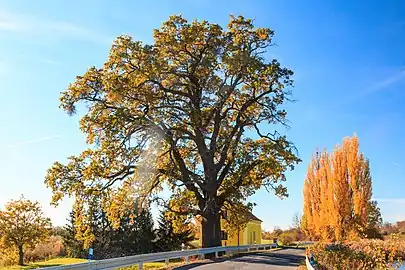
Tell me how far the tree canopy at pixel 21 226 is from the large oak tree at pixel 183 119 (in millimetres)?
17992

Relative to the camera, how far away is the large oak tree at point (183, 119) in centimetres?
2581

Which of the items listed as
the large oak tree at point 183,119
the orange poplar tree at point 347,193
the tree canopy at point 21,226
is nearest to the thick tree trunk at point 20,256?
the tree canopy at point 21,226

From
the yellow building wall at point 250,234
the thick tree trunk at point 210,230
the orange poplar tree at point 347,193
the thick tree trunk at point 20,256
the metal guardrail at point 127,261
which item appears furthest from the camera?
the yellow building wall at point 250,234

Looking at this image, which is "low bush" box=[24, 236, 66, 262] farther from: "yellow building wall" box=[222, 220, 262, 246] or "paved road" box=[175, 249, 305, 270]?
"paved road" box=[175, 249, 305, 270]

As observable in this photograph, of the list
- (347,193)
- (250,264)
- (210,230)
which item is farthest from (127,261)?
(347,193)

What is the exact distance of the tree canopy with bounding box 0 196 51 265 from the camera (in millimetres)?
40875

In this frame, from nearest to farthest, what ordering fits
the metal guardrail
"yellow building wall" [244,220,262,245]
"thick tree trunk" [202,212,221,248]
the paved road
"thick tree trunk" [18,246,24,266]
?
the metal guardrail
the paved road
"thick tree trunk" [202,212,221,248]
"thick tree trunk" [18,246,24,266]
"yellow building wall" [244,220,262,245]

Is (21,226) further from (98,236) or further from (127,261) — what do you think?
(127,261)

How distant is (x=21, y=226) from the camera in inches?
1645

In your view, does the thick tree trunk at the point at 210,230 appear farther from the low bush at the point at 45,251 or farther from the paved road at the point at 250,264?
the low bush at the point at 45,251

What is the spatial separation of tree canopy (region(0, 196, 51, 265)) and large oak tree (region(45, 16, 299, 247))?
17992 millimetres

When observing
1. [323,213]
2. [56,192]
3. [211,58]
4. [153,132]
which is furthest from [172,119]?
[323,213]

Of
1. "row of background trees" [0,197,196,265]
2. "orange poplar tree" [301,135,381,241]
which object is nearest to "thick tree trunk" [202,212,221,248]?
"row of background trees" [0,197,196,265]

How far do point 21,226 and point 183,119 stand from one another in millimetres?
22533
